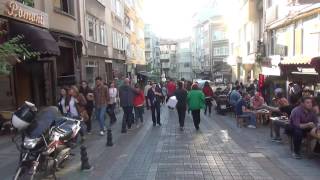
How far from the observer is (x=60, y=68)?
21.3m

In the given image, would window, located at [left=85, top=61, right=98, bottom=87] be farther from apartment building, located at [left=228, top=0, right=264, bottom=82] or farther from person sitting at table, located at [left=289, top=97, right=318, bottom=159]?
person sitting at table, located at [left=289, top=97, right=318, bottom=159]

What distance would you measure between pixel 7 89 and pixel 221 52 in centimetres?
6487

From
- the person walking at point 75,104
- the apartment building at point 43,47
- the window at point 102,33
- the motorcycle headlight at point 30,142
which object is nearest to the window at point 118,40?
the window at point 102,33

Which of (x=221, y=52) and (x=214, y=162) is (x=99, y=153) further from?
(x=221, y=52)

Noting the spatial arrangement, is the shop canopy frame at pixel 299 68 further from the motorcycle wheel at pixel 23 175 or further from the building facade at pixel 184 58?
the building facade at pixel 184 58

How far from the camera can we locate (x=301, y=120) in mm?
9727

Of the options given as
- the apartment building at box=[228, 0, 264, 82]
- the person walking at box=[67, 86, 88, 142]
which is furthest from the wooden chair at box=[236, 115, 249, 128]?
the apartment building at box=[228, 0, 264, 82]

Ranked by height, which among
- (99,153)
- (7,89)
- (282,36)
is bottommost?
(99,153)

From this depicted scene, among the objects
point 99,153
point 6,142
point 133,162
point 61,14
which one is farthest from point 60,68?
point 133,162

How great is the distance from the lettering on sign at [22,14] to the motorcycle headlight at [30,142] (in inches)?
287

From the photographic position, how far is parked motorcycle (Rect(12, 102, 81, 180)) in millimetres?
7246

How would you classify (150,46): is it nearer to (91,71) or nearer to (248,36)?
(248,36)

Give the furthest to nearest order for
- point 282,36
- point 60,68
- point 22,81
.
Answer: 1. point 282,36
2. point 60,68
3. point 22,81

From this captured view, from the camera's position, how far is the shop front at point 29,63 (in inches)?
548
